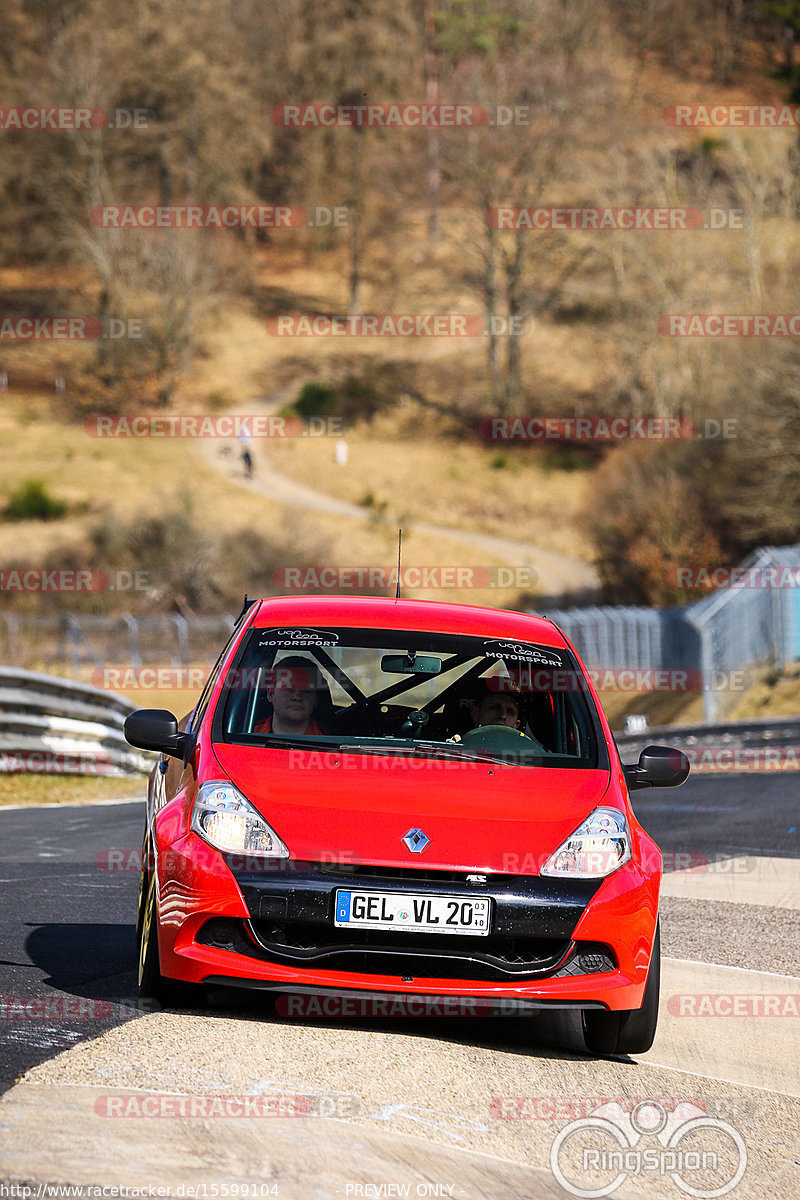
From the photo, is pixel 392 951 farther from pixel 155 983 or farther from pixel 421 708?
pixel 421 708

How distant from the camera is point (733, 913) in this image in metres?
9.30

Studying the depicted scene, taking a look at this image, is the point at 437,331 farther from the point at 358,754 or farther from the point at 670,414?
the point at 358,754

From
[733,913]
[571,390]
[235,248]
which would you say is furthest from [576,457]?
[733,913]

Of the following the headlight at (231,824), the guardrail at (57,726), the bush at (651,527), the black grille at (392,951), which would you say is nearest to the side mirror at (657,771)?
the black grille at (392,951)

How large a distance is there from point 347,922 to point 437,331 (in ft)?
260

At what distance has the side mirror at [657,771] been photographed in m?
6.26

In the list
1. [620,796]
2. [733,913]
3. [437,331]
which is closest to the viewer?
[620,796]

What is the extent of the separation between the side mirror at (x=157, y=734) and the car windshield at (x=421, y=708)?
0.17 metres

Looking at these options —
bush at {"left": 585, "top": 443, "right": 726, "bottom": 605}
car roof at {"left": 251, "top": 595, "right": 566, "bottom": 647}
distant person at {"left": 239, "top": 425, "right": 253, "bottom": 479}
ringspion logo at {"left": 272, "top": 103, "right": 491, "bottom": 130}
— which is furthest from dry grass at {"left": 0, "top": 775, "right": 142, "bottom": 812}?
ringspion logo at {"left": 272, "top": 103, "right": 491, "bottom": 130}

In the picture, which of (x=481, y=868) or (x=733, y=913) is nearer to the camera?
(x=481, y=868)

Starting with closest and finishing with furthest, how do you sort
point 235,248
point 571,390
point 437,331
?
1. point 571,390
2. point 437,331
3. point 235,248

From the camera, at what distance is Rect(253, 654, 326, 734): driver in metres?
6.24

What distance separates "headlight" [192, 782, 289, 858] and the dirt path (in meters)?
49.6

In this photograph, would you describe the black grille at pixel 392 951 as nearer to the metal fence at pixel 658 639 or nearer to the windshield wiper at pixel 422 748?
Answer: the windshield wiper at pixel 422 748
